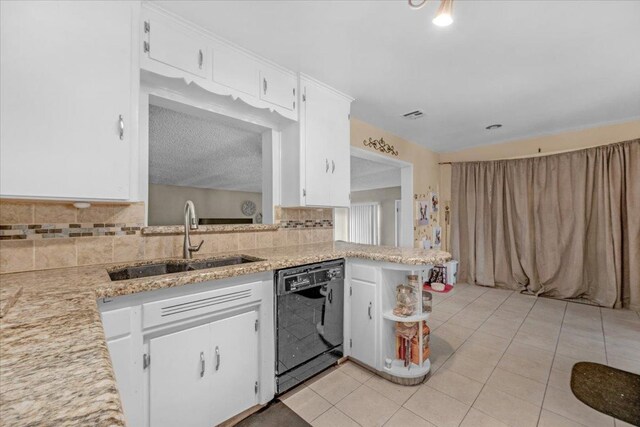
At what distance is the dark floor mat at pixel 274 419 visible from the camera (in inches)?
58.3

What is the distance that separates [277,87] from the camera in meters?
2.06

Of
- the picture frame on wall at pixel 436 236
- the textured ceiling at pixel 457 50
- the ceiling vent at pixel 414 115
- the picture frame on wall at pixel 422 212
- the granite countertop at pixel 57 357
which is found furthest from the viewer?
the picture frame on wall at pixel 436 236

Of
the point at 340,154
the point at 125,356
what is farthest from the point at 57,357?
the point at 340,154

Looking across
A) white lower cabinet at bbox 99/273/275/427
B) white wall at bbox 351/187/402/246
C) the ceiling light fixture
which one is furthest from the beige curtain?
white lower cabinet at bbox 99/273/275/427

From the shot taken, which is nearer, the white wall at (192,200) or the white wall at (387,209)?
the white wall at (192,200)

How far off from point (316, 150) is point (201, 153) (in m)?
0.93

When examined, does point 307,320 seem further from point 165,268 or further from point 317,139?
point 317,139

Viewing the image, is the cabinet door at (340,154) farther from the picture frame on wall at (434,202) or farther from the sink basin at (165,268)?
the picture frame on wall at (434,202)

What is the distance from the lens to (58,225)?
1392 mm

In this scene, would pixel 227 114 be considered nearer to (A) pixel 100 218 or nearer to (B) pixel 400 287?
(A) pixel 100 218

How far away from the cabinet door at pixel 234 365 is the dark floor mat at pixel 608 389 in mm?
2074

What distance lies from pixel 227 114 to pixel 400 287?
1826 millimetres

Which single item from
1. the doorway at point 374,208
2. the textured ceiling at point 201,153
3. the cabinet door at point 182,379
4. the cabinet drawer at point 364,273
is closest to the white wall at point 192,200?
the textured ceiling at point 201,153

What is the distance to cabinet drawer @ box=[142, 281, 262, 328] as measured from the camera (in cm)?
119
